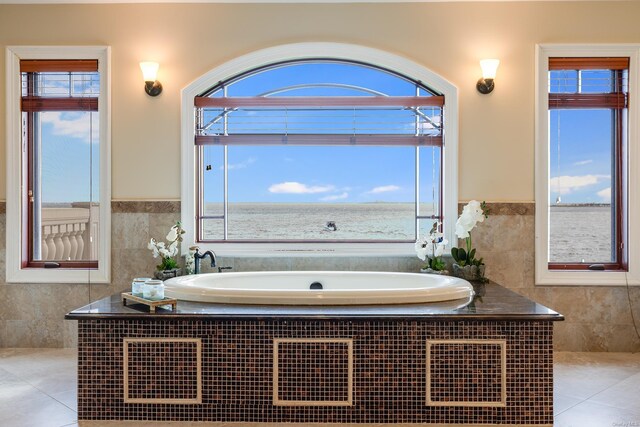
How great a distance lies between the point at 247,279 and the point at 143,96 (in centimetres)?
139

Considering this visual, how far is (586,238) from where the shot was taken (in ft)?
11.2

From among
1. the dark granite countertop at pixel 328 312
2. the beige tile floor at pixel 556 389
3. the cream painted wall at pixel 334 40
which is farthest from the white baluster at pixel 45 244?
the dark granite countertop at pixel 328 312

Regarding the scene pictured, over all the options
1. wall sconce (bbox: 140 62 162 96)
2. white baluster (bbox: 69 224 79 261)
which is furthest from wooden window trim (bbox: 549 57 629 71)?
white baluster (bbox: 69 224 79 261)

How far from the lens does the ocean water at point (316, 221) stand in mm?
3625

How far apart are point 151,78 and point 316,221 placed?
5.06 ft

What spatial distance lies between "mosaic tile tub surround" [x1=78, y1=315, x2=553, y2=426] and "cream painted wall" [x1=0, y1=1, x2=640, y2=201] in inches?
54.4

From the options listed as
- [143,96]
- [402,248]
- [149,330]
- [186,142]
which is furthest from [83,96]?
[402,248]

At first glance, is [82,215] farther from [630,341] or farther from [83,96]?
[630,341]

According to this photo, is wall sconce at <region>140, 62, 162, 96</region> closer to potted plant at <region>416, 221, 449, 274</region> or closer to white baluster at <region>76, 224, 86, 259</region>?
white baluster at <region>76, 224, 86, 259</region>

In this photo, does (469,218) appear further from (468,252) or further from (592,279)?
(592,279)

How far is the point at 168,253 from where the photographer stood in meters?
3.20

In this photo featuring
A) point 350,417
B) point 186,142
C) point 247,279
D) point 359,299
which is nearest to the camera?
point 350,417

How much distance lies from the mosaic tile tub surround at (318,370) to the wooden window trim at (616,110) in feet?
4.94

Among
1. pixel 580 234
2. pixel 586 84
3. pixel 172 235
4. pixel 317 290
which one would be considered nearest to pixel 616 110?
pixel 586 84
